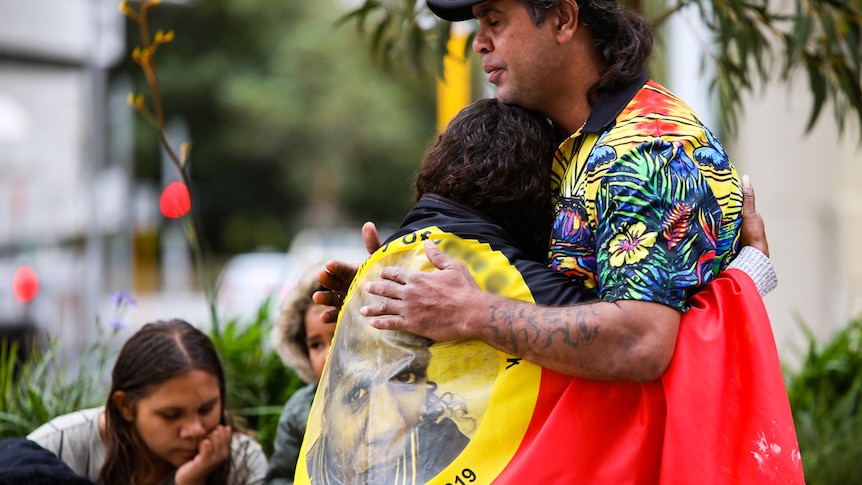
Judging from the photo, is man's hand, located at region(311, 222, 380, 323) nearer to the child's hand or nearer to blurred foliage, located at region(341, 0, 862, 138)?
the child's hand

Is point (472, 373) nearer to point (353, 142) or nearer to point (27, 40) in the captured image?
point (27, 40)

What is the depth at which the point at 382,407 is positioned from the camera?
8.14 feet

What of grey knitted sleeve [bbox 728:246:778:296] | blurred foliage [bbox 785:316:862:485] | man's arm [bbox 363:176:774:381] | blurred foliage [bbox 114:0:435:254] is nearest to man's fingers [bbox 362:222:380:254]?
man's arm [bbox 363:176:774:381]

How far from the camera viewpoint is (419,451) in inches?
95.9

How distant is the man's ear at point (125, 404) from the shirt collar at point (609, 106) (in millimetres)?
2028

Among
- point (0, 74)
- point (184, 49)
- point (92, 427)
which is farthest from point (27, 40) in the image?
point (184, 49)

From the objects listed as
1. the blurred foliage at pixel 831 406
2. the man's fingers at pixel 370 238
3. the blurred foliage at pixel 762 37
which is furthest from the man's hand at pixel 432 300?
the blurred foliage at pixel 831 406

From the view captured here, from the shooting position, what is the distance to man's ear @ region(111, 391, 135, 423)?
3.77 m

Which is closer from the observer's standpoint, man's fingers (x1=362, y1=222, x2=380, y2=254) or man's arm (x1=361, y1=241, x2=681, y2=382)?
man's arm (x1=361, y1=241, x2=681, y2=382)

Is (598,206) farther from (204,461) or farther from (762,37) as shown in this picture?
(762,37)

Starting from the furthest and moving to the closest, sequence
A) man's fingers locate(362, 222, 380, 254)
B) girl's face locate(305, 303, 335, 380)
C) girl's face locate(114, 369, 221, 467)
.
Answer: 1. girl's face locate(305, 303, 335, 380)
2. girl's face locate(114, 369, 221, 467)
3. man's fingers locate(362, 222, 380, 254)

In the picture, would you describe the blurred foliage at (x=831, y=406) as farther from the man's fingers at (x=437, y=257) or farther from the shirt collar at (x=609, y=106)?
the man's fingers at (x=437, y=257)

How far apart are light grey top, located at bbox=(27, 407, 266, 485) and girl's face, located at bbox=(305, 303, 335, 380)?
39 cm

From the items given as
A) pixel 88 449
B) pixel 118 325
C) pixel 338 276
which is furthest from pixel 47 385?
pixel 338 276
